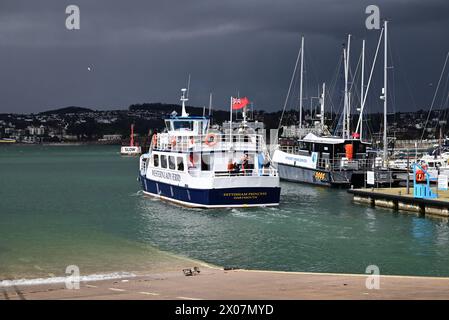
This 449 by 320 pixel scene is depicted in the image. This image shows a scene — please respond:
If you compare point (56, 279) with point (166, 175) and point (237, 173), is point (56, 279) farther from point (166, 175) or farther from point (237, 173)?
point (166, 175)

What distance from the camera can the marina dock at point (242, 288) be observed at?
14.0 metres

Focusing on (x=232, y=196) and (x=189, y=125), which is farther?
(x=189, y=125)

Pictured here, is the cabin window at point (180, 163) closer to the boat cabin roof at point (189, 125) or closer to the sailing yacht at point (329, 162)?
the boat cabin roof at point (189, 125)

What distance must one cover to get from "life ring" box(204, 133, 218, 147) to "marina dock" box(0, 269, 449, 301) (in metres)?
21.1

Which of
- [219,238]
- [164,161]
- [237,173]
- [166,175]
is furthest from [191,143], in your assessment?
[219,238]

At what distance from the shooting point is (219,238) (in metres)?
28.5

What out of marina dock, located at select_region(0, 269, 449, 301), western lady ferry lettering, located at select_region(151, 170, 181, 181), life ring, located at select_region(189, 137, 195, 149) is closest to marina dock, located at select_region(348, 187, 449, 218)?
life ring, located at select_region(189, 137, 195, 149)

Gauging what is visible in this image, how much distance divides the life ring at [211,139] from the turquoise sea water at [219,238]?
4.41 metres

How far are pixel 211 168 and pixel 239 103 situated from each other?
268 inches

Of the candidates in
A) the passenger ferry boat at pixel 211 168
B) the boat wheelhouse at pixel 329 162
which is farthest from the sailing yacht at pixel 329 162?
the passenger ferry boat at pixel 211 168

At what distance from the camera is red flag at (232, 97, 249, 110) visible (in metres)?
43.2

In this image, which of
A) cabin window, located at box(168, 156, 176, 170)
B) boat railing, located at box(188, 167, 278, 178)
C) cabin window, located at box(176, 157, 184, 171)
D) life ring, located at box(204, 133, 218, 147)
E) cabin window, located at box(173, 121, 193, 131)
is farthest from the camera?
cabin window, located at box(173, 121, 193, 131)

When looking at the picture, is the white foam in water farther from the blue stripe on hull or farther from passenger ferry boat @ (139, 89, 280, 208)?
the blue stripe on hull

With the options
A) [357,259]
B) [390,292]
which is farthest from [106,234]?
[390,292]
